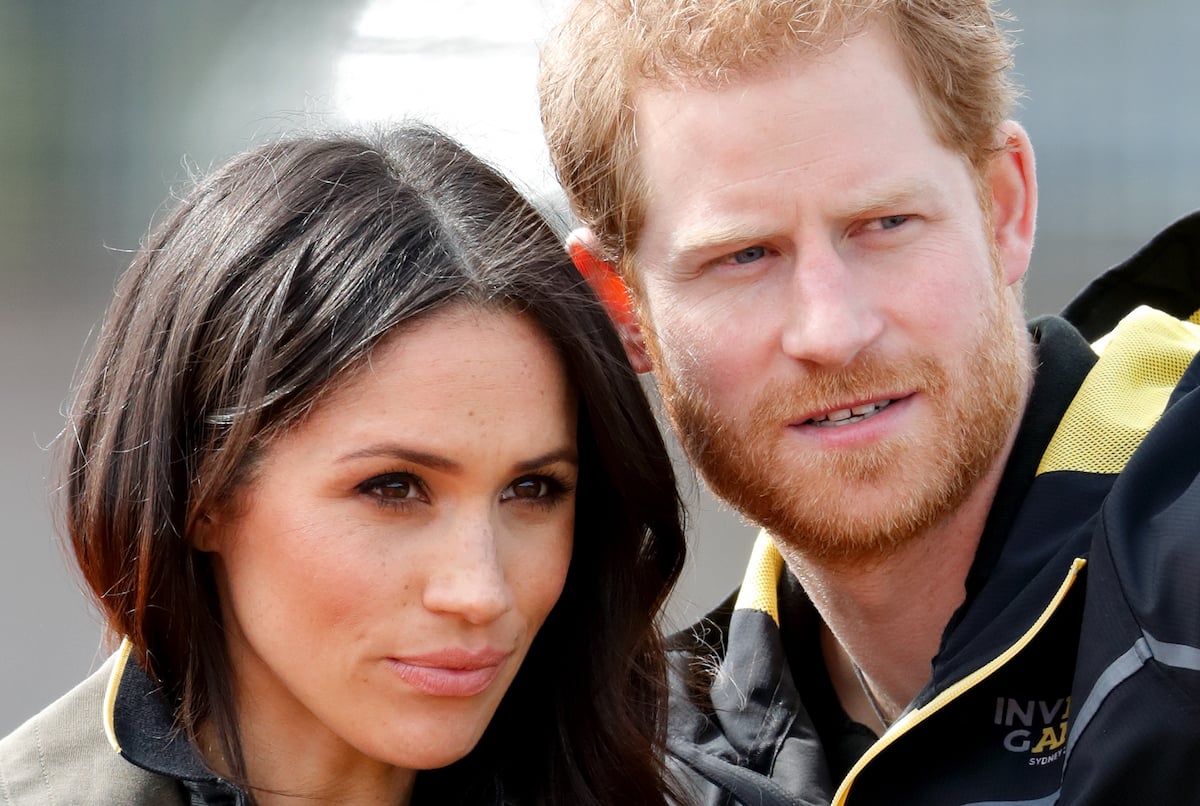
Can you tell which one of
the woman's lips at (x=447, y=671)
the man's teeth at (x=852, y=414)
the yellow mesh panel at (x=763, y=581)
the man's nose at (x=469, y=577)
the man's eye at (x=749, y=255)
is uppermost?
the man's eye at (x=749, y=255)

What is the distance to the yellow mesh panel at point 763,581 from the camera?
2354mm

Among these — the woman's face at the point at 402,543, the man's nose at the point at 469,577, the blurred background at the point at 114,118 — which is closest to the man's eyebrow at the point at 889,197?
the woman's face at the point at 402,543

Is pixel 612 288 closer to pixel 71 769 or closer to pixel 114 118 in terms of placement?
pixel 71 769

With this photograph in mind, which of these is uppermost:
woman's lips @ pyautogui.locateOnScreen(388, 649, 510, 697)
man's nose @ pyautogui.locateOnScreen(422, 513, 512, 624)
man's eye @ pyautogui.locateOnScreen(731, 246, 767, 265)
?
man's eye @ pyautogui.locateOnScreen(731, 246, 767, 265)

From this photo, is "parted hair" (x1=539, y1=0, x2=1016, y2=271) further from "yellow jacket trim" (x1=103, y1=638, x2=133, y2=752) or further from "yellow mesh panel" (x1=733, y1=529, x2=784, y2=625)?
"yellow jacket trim" (x1=103, y1=638, x2=133, y2=752)

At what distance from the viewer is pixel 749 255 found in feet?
6.72

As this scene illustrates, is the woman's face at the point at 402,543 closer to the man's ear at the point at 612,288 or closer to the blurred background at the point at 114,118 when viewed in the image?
the man's ear at the point at 612,288

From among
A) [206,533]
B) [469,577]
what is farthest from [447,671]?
[206,533]

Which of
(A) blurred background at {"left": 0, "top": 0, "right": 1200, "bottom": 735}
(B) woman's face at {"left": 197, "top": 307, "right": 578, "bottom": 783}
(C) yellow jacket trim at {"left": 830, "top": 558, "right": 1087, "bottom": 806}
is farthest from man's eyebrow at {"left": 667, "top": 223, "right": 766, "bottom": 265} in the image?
(A) blurred background at {"left": 0, "top": 0, "right": 1200, "bottom": 735}

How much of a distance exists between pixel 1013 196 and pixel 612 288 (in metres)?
0.62

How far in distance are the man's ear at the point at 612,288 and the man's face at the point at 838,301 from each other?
0.16 m

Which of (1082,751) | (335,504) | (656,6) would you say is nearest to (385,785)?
(335,504)

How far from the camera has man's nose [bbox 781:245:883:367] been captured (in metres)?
1.92

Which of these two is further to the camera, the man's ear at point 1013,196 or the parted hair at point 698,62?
the man's ear at point 1013,196
